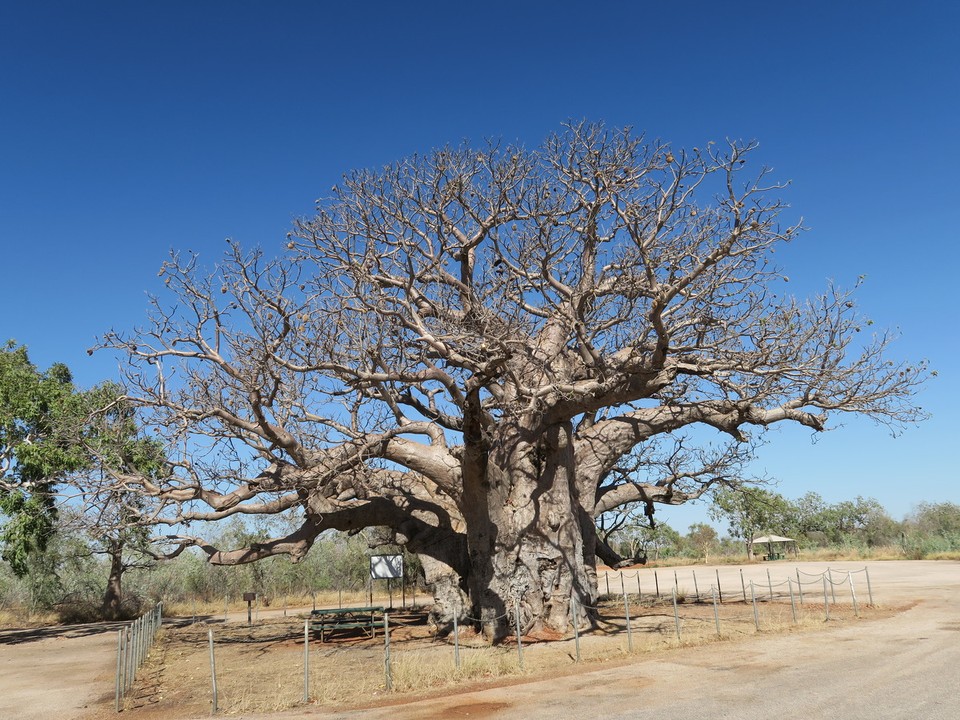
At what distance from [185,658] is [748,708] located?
40.7 ft

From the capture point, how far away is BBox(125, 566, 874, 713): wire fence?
11.0m

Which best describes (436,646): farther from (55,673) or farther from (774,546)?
(774,546)

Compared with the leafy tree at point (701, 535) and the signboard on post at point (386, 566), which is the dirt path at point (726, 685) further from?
the leafy tree at point (701, 535)

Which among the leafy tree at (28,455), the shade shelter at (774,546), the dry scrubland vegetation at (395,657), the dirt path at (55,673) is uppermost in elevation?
the leafy tree at (28,455)

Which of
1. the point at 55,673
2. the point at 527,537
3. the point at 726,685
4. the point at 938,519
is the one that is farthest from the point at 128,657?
the point at 938,519

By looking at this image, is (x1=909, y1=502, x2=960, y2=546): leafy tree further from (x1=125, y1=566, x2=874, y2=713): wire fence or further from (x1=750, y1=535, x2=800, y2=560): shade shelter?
(x1=125, y1=566, x2=874, y2=713): wire fence

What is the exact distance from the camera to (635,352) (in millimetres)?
12984

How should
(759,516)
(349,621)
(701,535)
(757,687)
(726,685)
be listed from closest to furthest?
1. (757,687)
2. (726,685)
3. (349,621)
4. (759,516)
5. (701,535)

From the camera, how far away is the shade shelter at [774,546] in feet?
162

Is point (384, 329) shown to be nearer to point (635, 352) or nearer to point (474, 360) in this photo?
point (474, 360)

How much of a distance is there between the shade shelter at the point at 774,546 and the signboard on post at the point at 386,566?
34.1 metres

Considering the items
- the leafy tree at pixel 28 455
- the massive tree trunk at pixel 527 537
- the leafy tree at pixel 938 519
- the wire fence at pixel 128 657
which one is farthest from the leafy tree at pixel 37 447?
the leafy tree at pixel 938 519

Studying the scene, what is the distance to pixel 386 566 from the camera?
22.4 metres

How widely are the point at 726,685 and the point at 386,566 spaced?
14.4 meters
